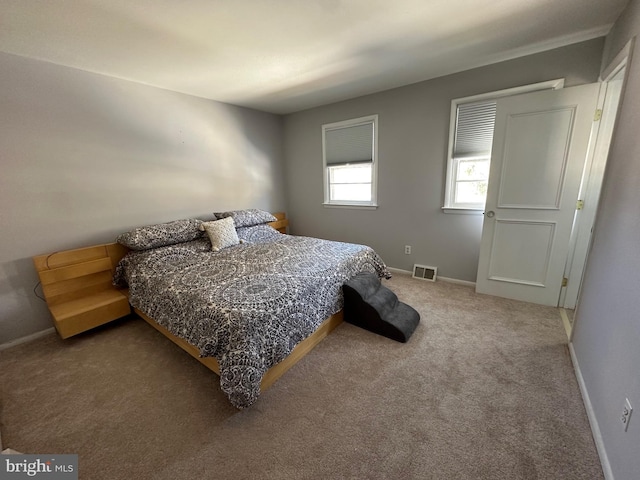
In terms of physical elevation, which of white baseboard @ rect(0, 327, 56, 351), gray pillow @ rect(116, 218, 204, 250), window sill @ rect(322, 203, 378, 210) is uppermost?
window sill @ rect(322, 203, 378, 210)

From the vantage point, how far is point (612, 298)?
52.9 inches

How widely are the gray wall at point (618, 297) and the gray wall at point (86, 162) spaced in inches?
146

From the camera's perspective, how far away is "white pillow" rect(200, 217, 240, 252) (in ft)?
9.14

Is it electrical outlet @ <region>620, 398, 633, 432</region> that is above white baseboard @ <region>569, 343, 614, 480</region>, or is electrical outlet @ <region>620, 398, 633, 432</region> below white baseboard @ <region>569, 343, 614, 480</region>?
Answer: above

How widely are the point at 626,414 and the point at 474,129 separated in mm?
2579

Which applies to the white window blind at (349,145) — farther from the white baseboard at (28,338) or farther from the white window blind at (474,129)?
the white baseboard at (28,338)

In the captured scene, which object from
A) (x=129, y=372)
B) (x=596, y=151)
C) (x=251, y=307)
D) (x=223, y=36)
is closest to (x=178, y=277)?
(x=129, y=372)

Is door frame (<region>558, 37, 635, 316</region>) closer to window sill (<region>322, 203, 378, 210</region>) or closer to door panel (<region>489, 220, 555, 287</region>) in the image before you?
door panel (<region>489, 220, 555, 287</region>)

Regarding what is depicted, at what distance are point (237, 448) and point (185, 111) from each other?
3.35 metres

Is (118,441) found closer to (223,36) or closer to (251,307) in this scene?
(251,307)

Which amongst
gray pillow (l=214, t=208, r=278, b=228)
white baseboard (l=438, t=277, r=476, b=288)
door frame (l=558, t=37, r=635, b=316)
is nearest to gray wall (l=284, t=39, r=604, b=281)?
white baseboard (l=438, t=277, r=476, b=288)

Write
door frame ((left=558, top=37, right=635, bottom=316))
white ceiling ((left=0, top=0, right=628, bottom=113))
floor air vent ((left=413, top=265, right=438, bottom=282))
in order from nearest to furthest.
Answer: white ceiling ((left=0, top=0, right=628, bottom=113)) → door frame ((left=558, top=37, right=635, bottom=316)) → floor air vent ((left=413, top=265, right=438, bottom=282))

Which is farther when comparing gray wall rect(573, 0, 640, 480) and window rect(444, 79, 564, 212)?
window rect(444, 79, 564, 212)

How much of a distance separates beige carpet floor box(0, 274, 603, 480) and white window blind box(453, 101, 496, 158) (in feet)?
5.98
